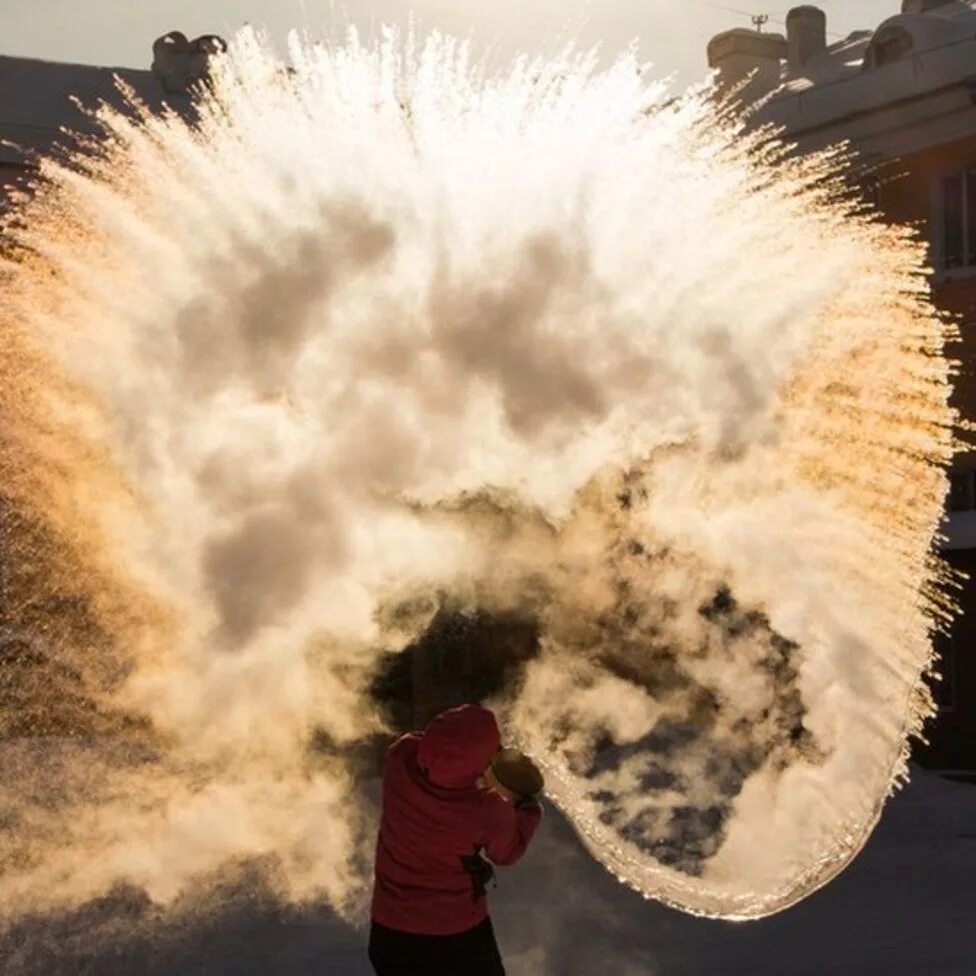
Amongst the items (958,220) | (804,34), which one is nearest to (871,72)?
(958,220)

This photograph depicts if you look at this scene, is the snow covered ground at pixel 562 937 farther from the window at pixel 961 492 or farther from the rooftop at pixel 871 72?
the rooftop at pixel 871 72

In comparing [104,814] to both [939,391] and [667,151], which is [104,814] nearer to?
[667,151]

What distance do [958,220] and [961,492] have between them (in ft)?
9.09

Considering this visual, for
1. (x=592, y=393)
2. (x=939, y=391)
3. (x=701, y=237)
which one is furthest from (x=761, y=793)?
(x=939, y=391)

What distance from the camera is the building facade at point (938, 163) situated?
18.0m

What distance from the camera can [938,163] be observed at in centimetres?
1845

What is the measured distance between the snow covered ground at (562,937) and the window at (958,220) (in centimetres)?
988

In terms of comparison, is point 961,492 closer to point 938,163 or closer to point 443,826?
point 938,163

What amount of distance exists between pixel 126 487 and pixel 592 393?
3364 mm

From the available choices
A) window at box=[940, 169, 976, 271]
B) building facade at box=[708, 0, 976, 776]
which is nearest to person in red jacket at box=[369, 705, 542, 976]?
building facade at box=[708, 0, 976, 776]

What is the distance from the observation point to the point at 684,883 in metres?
8.68

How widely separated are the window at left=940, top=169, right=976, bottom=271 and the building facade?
0.01 meters

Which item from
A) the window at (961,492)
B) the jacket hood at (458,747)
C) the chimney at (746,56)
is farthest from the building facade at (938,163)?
the jacket hood at (458,747)

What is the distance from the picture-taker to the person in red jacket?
5.27m
